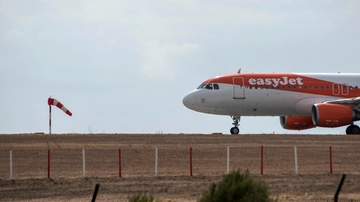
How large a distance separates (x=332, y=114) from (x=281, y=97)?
11.5ft

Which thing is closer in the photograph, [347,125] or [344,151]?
[344,151]

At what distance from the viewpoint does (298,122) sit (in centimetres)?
5244

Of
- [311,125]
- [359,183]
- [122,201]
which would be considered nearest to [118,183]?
[122,201]

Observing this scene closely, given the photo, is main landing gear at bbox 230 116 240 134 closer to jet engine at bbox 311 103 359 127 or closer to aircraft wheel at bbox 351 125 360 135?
jet engine at bbox 311 103 359 127

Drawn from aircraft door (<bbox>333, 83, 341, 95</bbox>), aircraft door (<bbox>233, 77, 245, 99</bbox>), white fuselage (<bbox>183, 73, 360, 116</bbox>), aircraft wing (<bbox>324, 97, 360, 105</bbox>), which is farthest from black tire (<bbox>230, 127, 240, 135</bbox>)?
aircraft door (<bbox>333, 83, 341, 95</bbox>)

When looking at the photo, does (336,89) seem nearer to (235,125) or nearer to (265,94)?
(265,94)

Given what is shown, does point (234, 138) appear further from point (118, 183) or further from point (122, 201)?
point (122, 201)

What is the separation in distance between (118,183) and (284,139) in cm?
1535

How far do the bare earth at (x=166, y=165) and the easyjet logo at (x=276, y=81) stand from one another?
207 inches

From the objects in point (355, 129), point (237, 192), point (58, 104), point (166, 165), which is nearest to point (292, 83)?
point (355, 129)

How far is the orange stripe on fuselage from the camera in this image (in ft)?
160

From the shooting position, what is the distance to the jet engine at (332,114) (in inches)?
1853

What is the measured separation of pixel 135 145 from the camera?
3888cm

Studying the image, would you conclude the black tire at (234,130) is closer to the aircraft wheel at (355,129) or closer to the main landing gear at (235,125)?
the main landing gear at (235,125)
